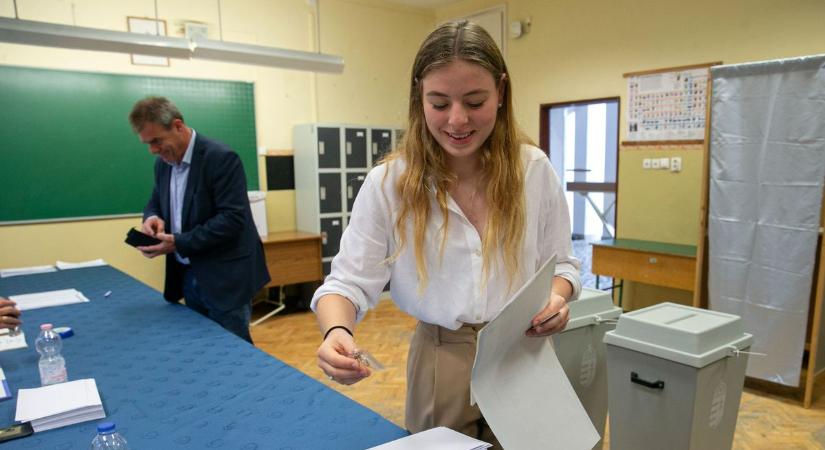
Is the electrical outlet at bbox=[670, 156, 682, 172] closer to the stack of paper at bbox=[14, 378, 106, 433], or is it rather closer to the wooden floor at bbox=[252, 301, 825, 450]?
the wooden floor at bbox=[252, 301, 825, 450]

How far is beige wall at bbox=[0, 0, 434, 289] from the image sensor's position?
4.07 metres

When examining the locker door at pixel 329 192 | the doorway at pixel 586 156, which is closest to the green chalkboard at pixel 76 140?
the locker door at pixel 329 192

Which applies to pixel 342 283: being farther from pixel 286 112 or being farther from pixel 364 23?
pixel 364 23

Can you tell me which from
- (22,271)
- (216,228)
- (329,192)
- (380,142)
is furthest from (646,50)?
(22,271)

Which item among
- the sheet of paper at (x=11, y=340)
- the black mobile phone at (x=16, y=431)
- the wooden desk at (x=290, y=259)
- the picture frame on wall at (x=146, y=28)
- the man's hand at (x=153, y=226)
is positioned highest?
the picture frame on wall at (x=146, y=28)

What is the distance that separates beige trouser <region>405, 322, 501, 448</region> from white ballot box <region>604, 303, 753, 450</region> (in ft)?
3.53

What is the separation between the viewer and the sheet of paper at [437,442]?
1.02 meters

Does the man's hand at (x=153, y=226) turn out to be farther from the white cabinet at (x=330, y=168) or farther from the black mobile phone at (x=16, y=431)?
the white cabinet at (x=330, y=168)

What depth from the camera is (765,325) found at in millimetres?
2988

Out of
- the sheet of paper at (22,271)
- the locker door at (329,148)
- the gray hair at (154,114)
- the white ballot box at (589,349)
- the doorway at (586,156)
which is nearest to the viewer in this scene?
the white ballot box at (589,349)

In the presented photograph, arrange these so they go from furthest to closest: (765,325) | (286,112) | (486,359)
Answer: (286,112), (765,325), (486,359)

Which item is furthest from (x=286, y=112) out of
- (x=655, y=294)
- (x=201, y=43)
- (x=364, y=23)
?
(x=655, y=294)

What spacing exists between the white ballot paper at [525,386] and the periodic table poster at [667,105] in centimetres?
360

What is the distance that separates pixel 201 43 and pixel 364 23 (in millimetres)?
2563
